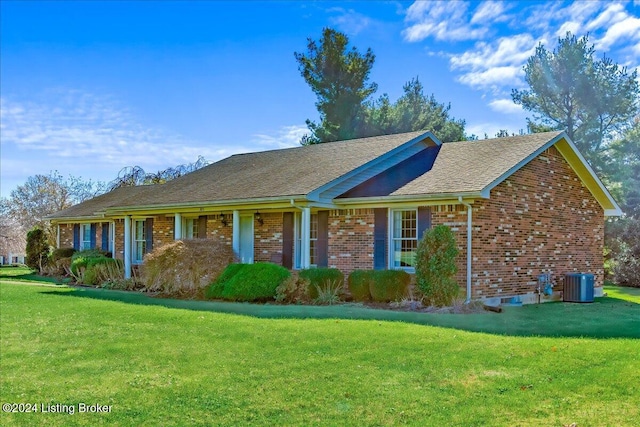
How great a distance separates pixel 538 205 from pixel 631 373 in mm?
10121

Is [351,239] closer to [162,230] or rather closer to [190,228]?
[190,228]

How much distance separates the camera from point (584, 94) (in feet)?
110

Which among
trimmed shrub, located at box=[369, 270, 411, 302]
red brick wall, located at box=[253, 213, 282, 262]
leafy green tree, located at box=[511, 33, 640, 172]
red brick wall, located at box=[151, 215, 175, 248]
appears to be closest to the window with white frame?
red brick wall, located at box=[253, 213, 282, 262]

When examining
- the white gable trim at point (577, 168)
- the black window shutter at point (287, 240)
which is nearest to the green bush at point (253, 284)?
the black window shutter at point (287, 240)

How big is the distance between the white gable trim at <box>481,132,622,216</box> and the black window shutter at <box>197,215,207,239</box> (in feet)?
35.4

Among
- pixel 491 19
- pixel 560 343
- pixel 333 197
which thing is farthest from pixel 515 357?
pixel 491 19

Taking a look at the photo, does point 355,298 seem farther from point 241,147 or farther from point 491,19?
point 241,147

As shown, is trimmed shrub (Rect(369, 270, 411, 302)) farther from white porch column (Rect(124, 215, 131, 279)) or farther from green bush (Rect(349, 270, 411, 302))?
white porch column (Rect(124, 215, 131, 279))

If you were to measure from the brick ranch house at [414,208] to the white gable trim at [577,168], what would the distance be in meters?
0.04

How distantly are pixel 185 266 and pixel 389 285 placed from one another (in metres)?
5.99

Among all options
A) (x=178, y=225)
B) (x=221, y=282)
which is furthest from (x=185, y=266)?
(x=178, y=225)

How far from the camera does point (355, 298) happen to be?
1612 cm

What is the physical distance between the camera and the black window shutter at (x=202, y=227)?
2183 cm

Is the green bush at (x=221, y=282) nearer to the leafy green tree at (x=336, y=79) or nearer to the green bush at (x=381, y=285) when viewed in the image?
the green bush at (x=381, y=285)
